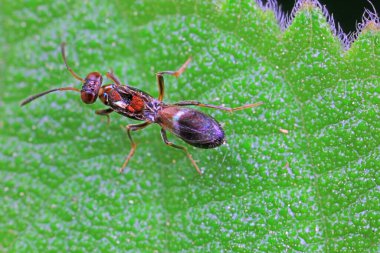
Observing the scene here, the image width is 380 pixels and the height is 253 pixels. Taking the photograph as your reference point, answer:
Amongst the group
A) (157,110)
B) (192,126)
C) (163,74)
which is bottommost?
(192,126)

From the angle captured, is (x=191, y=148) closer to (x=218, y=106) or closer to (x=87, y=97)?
(x=218, y=106)

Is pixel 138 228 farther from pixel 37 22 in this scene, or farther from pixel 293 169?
pixel 37 22

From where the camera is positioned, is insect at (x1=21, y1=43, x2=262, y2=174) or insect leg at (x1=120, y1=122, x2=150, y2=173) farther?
insect leg at (x1=120, y1=122, x2=150, y2=173)

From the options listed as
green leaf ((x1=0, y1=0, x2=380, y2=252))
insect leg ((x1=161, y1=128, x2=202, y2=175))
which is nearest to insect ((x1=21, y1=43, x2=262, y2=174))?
insect leg ((x1=161, y1=128, x2=202, y2=175))

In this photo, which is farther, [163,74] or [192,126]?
[163,74]

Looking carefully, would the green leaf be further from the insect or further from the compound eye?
the compound eye

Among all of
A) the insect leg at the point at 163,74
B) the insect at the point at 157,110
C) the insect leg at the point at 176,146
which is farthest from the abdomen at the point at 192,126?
the insect leg at the point at 163,74

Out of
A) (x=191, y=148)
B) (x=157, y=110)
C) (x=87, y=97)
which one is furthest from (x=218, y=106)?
(x=87, y=97)
